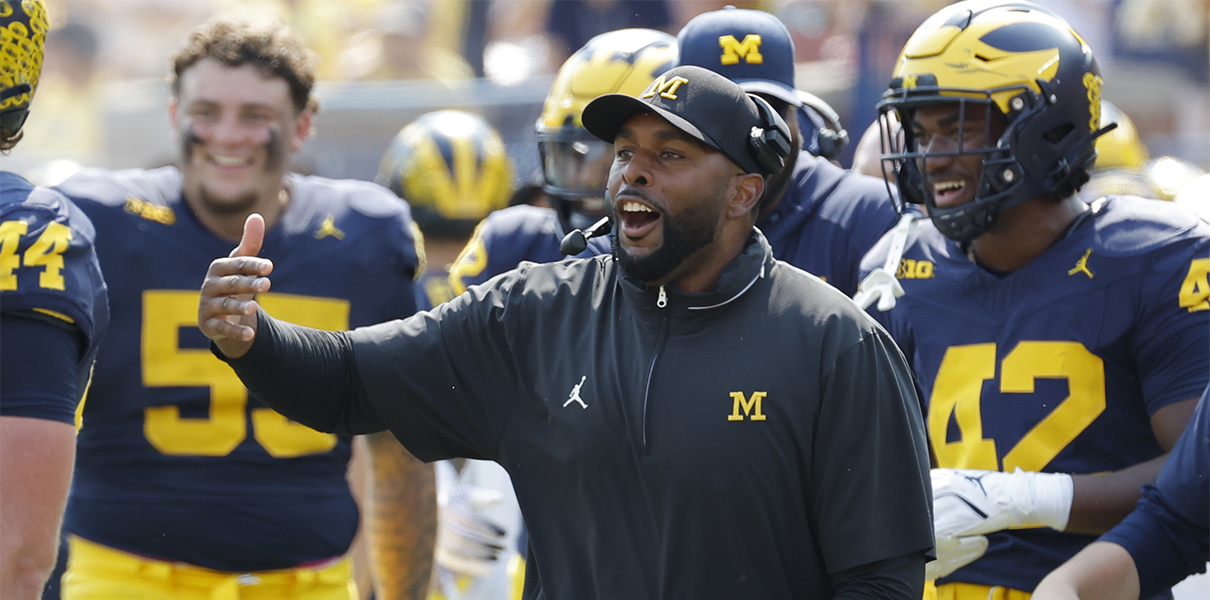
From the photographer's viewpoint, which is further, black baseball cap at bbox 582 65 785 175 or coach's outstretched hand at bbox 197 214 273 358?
black baseball cap at bbox 582 65 785 175

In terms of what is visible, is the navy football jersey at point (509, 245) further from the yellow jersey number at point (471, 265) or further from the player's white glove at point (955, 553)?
the player's white glove at point (955, 553)

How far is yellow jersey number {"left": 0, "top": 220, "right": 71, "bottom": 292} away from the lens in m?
2.79

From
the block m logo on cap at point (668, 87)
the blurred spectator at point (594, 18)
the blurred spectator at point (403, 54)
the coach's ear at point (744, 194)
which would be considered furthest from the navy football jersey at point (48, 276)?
the blurred spectator at point (403, 54)

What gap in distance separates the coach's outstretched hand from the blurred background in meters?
5.34

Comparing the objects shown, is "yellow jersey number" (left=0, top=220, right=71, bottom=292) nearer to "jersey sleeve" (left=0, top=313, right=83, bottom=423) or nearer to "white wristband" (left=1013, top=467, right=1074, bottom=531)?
"jersey sleeve" (left=0, top=313, right=83, bottom=423)

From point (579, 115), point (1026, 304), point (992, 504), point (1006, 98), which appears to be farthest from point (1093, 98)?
point (579, 115)

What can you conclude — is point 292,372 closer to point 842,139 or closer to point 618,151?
point 618,151

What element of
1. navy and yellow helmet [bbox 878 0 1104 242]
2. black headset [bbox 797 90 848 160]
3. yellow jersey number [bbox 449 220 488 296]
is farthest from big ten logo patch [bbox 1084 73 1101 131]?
yellow jersey number [bbox 449 220 488 296]

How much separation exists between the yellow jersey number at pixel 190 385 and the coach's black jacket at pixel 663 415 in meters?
1.34

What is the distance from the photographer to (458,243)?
7070mm

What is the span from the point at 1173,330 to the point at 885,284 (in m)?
0.70

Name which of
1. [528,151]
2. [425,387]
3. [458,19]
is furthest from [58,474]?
[458,19]

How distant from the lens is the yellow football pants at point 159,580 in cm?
393

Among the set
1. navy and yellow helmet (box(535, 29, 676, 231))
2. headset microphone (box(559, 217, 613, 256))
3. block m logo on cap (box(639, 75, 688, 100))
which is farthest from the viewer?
navy and yellow helmet (box(535, 29, 676, 231))
